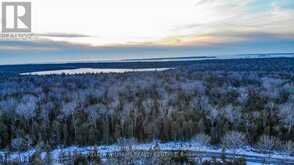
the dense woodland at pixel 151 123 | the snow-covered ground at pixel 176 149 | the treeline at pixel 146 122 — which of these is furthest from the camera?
the treeline at pixel 146 122

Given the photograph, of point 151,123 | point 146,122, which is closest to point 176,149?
point 151,123

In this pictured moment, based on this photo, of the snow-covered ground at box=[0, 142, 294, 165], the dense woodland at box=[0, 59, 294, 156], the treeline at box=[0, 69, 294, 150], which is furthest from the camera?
the treeline at box=[0, 69, 294, 150]

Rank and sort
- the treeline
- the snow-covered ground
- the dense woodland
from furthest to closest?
the treeline < the dense woodland < the snow-covered ground

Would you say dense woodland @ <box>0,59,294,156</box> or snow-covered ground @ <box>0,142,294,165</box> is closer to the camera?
snow-covered ground @ <box>0,142,294,165</box>

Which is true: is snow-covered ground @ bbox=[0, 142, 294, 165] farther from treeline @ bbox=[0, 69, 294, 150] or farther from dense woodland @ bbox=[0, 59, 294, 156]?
treeline @ bbox=[0, 69, 294, 150]

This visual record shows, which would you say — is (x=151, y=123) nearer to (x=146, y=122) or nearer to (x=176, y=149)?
(x=146, y=122)

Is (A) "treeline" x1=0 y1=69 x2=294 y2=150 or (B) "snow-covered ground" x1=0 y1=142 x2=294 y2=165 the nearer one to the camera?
(B) "snow-covered ground" x1=0 y1=142 x2=294 y2=165

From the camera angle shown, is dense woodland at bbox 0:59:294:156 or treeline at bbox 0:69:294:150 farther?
treeline at bbox 0:69:294:150

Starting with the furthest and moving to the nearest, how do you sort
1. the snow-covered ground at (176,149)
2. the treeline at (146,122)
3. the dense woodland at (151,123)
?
the treeline at (146,122) < the dense woodland at (151,123) < the snow-covered ground at (176,149)

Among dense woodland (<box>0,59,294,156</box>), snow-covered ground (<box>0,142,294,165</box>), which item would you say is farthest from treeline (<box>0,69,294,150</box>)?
snow-covered ground (<box>0,142,294,165</box>)

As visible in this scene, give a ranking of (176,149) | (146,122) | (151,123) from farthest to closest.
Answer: (146,122) → (151,123) → (176,149)

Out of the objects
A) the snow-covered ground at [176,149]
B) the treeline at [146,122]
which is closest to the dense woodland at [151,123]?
the treeline at [146,122]

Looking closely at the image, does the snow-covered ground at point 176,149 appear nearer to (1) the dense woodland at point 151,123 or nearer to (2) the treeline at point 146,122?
(1) the dense woodland at point 151,123
